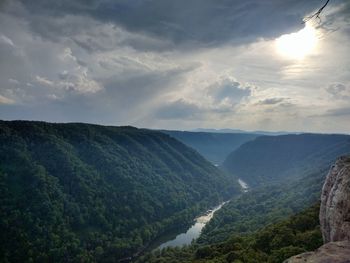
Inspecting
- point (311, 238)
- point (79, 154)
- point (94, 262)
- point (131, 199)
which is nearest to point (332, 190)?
point (311, 238)

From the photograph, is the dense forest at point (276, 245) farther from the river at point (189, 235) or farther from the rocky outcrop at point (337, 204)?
the river at point (189, 235)

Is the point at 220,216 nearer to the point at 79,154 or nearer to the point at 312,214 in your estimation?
the point at 79,154

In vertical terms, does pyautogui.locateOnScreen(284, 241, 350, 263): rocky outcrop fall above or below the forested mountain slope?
above

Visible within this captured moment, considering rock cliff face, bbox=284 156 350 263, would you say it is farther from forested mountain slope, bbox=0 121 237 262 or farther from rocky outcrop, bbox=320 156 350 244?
forested mountain slope, bbox=0 121 237 262

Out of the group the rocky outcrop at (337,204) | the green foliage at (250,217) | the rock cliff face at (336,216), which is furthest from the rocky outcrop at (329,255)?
the green foliage at (250,217)

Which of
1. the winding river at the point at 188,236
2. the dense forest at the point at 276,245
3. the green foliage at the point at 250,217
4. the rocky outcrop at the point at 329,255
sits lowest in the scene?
the winding river at the point at 188,236

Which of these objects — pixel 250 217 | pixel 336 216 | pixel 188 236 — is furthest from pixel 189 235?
pixel 336 216

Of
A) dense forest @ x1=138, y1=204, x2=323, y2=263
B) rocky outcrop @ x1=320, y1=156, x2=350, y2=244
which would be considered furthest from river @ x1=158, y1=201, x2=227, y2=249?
rocky outcrop @ x1=320, y1=156, x2=350, y2=244
